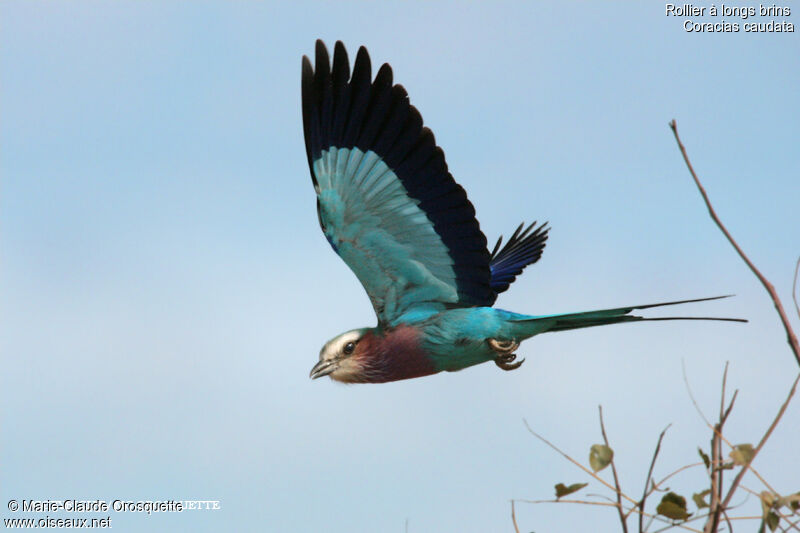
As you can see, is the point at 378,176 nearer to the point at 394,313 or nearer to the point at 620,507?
the point at 394,313

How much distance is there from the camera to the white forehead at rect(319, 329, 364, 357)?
574 centimetres

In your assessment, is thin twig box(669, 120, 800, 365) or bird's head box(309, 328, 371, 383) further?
bird's head box(309, 328, 371, 383)

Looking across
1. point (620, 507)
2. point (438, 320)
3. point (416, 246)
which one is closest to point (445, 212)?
point (416, 246)

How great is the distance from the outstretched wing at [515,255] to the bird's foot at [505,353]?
152cm

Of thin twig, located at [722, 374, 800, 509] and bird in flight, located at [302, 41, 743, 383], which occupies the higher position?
bird in flight, located at [302, 41, 743, 383]

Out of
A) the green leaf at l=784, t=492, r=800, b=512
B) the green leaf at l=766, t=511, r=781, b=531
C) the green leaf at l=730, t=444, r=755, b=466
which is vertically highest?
the green leaf at l=730, t=444, r=755, b=466

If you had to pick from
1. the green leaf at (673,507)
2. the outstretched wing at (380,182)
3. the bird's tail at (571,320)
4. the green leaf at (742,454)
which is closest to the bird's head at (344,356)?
the outstretched wing at (380,182)

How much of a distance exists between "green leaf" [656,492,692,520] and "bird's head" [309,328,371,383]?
3011 millimetres

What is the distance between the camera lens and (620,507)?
8.81ft

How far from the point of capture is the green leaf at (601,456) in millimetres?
2797

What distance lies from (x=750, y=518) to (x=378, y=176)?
3.33 m

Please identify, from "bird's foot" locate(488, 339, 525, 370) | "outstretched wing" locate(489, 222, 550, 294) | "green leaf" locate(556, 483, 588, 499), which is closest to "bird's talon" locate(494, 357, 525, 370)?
"bird's foot" locate(488, 339, 525, 370)

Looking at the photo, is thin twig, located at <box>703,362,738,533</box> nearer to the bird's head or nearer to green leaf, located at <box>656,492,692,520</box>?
green leaf, located at <box>656,492,692,520</box>

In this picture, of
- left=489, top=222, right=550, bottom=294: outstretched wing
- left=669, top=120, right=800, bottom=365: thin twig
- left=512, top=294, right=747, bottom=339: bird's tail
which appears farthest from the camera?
left=489, top=222, right=550, bottom=294: outstretched wing
